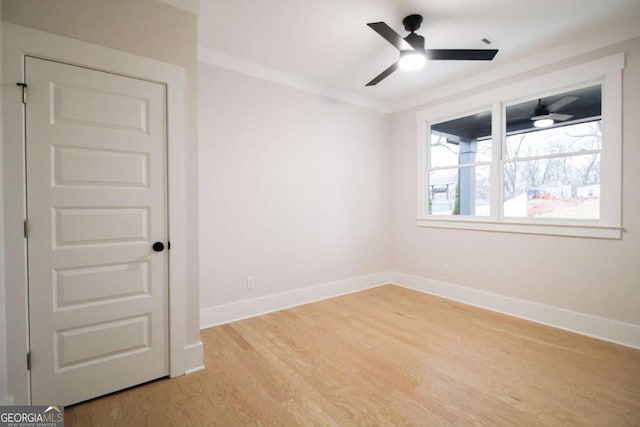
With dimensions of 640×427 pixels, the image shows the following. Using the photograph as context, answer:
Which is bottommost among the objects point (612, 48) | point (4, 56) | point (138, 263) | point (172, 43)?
point (138, 263)

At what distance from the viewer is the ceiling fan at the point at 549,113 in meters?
2.94

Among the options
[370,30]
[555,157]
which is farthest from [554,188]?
[370,30]

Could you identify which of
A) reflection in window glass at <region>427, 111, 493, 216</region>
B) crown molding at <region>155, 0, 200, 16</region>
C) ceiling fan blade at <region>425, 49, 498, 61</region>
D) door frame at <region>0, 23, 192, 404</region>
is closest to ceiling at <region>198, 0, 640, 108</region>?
crown molding at <region>155, 0, 200, 16</region>

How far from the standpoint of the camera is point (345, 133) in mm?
4109

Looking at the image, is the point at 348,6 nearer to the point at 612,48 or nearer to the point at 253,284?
the point at 612,48

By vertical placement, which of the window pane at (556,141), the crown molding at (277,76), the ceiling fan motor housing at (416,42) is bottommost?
the window pane at (556,141)

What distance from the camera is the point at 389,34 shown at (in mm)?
2207

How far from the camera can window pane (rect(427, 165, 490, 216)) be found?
12.0 feet

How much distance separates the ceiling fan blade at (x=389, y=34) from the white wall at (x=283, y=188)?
5.10ft

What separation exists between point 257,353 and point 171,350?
682 mm

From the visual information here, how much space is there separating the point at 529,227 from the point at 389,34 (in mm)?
2560

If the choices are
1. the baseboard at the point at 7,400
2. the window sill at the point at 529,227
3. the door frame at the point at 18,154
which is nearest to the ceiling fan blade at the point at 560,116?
the window sill at the point at 529,227

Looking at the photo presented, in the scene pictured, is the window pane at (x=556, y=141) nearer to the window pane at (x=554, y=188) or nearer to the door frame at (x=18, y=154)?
the window pane at (x=554, y=188)

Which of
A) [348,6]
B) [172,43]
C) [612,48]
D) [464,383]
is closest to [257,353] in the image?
[464,383]
